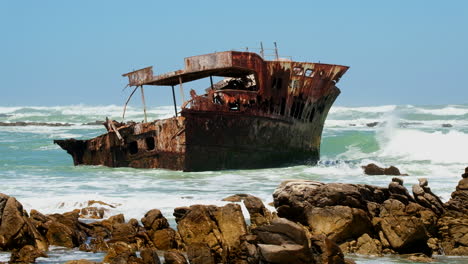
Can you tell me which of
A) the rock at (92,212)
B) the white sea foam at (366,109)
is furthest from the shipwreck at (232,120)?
the white sea foam at (366,109)

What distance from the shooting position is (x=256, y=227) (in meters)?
7.77

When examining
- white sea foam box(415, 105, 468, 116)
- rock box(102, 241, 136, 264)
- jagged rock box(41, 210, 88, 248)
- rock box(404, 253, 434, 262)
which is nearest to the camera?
rock box(102, 241, 136, 264)

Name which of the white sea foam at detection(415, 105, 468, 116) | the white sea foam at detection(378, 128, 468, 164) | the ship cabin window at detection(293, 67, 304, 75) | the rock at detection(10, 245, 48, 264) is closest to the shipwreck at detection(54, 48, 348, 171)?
the ship cabin window at detection(293, 67, 304, 75)

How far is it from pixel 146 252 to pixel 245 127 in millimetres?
14315

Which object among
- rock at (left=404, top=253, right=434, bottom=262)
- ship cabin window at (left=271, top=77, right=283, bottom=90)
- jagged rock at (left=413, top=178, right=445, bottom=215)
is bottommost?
rock at (left=404, top=253, right=434, bottom=262)

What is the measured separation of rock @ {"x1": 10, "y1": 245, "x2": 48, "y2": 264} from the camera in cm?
796

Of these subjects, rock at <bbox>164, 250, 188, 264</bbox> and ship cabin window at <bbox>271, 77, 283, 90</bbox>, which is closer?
rock at <bbox>164, 250, 188, 264</bbox>

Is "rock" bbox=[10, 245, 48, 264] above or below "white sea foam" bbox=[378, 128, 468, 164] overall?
above

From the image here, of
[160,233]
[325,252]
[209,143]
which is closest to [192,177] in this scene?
[209,143]

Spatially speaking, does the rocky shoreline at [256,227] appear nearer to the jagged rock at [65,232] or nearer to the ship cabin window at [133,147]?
the jagged rock at [65,232]

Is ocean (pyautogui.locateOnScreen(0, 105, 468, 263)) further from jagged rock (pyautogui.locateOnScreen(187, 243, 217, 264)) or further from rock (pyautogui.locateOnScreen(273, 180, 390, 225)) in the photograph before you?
jagged rock (pyautogui.locateOnScreen(187, 243, 217, 264))

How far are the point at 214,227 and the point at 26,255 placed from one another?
219 centimetres

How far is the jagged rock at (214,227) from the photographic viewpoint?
326 inches

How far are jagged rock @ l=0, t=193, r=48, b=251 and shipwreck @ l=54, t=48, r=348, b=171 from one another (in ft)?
39.1
